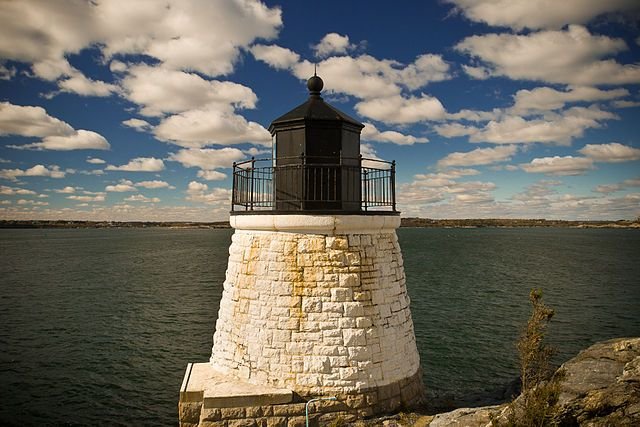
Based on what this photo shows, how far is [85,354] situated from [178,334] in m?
3.27

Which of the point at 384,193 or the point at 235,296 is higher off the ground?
the point at 384,193

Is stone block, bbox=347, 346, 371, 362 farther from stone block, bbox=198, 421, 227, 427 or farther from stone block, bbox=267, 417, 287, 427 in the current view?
stone block, bbox=198, 421, 227, 427

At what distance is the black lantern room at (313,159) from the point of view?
22.7ft

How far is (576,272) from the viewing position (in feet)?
107

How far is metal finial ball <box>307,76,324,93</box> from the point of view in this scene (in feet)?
24.5

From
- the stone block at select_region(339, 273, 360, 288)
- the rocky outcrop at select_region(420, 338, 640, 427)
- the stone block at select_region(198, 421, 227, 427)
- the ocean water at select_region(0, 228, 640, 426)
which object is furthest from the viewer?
the ocean water at select_region(0, 228, 640, 426)

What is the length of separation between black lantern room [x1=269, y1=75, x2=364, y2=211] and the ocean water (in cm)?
525

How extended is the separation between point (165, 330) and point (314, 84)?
13445 millimetres

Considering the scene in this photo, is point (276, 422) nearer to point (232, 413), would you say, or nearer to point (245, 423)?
point (245, 423)

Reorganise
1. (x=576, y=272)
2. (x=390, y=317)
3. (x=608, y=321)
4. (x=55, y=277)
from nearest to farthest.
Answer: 1. (x=390, y=317)
2. (x=608, y=321)
3. (x=55, y=277)
4. (x=576, y=272)

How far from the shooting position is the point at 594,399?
618 cm

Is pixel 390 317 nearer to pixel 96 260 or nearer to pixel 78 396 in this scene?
pixel 78 396

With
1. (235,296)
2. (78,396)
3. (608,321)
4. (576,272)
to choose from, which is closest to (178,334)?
(78,396)

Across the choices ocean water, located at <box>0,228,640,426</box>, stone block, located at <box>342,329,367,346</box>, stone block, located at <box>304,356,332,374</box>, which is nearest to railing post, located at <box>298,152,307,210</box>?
stone block, located at <box>342,329,367,346</box>
